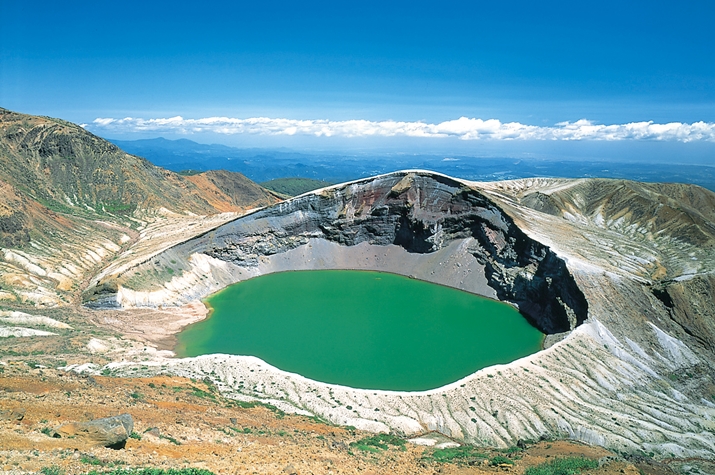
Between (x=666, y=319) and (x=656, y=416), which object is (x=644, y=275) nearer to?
(x=666, y=319)

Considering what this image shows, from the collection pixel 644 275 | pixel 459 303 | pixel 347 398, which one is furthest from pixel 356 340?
pixel 644 275

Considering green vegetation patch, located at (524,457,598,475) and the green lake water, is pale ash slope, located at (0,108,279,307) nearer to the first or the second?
the green lake water

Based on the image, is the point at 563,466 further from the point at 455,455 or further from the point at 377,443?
the point at 377,443

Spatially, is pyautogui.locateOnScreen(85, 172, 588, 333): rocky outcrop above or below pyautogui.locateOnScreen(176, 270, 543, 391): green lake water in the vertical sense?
above

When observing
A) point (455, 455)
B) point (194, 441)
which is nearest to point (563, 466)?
point (455, 455)

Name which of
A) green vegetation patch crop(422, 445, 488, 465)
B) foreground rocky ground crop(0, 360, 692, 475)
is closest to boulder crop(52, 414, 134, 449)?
foreground rocky ground crop(0, 360, 692, 475)

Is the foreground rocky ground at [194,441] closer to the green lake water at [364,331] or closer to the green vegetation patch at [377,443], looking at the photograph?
the green vegetation patch at [377,443]
